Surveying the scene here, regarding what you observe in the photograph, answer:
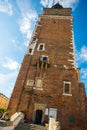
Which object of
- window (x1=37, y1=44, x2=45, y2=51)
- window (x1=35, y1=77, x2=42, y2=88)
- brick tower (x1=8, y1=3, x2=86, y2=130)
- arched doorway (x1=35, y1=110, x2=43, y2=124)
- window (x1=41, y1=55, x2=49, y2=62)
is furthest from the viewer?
window (x1=37, y1=44, x2=45, y2=51)

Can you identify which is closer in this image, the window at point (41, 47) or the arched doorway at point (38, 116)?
the arched doorway at point (38, 116)

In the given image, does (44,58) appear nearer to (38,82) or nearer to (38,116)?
(38,82)

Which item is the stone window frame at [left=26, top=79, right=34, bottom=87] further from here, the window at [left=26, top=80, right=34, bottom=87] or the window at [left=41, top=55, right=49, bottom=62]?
the window at [left=41, top=55, right=49, bottom=62]

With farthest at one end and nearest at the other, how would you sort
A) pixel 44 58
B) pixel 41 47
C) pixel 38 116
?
pixel 41 47
pixel 44 58
pixel 38 116

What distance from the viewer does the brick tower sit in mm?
16266

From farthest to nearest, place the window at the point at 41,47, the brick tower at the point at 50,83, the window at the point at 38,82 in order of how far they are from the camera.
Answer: the window at the point at 41,47
the window at the point at 38,82
the brick tower at the point at 50,83

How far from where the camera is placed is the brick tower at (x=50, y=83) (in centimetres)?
1627

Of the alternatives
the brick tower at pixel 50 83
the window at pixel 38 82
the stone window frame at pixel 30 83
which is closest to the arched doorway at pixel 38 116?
the brick tower at pixel 50 83

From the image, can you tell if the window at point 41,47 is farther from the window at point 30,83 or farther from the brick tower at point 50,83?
the window at point 30,83

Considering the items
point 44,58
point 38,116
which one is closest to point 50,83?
point 44,58

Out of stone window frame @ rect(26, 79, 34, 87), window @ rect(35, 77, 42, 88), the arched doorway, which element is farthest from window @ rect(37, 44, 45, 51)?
the arched doorway

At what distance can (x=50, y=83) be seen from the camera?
1797 centimetres

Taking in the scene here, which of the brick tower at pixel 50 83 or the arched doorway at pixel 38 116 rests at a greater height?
the brick tower at pixel 50 83

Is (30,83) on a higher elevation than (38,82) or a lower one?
lower
